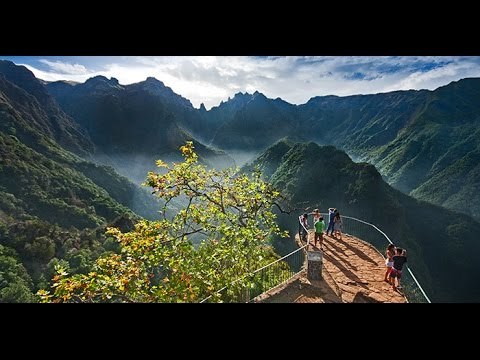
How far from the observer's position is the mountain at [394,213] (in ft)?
189

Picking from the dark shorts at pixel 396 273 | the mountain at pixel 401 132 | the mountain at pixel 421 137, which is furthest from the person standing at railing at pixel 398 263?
the mountain at pixel 421 137

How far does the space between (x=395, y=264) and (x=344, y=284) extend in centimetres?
157

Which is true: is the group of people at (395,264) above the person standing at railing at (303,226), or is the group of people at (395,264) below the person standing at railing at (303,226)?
below

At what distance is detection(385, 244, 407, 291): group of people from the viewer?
8133 millimetres

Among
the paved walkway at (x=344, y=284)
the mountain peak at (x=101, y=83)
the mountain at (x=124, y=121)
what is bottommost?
the paved walkway at (x=344, y=284)

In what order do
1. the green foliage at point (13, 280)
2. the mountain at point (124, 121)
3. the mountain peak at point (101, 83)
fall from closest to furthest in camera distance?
the green foliage at point (13, 280) → the mountain at point (124, 121) → the mountain peak at point (101, 83)

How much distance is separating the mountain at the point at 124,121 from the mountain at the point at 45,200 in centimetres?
3054

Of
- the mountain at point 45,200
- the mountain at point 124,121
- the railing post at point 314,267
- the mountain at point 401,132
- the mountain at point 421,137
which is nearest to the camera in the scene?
the railing post at point 314,267

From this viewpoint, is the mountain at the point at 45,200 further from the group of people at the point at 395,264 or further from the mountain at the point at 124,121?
the mountain at the point at 124,121

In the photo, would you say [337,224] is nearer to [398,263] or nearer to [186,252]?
[398,263]
